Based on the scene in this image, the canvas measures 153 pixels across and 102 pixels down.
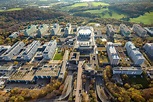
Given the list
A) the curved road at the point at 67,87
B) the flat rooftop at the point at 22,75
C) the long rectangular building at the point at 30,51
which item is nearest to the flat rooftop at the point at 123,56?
the curved road at the point at 67,87

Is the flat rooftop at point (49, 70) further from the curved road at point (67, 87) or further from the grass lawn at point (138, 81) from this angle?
the grass lawn at point (138, 81)

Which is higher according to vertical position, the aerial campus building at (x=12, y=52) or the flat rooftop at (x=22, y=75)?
the aerial campus building at (x=12, y=52)

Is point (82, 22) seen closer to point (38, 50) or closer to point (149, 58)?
point (38, 50)

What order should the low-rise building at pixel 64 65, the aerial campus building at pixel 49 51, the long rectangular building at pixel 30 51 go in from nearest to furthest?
the low-rise building at pixel 64 65 < the aerial campus building at pixel 49 51 < the long rectangular building at pixel 30 51

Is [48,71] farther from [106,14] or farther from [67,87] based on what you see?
[106,14]

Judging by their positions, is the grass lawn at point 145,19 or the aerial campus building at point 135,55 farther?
the grass lawn at point 145,19

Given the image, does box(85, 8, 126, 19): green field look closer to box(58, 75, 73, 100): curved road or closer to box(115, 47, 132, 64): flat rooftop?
box(115, 47, 132, 64): flat rooftop

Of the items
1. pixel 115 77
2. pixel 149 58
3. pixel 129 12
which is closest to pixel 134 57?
pixel 149 58
